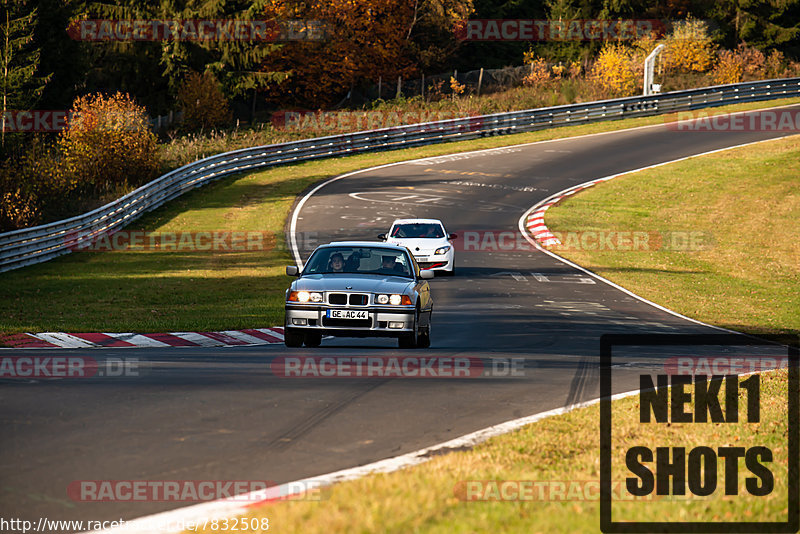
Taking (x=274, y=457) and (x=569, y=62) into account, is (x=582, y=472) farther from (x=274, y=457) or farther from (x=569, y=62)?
(x=569, y=62)

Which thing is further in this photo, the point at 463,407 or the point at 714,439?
the point at 463,407

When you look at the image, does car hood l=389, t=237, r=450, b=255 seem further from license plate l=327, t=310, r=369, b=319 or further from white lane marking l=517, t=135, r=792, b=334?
license plate l=327, t=310, r=369, b=319

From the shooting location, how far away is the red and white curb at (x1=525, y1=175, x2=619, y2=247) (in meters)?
32.2

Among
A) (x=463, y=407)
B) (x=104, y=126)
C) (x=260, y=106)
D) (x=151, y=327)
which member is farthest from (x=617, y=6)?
(x=463, y=407)

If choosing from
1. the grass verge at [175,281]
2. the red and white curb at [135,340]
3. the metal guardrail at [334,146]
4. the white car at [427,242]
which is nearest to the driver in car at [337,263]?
the red and white curb at [135,340]

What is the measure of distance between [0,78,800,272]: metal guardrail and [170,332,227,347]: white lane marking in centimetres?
1245

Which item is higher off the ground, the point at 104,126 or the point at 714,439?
the point at 104,126

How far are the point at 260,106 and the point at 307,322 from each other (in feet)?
194

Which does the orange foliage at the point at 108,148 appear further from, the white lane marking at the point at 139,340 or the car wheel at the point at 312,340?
the car wheel at the point at 312,340

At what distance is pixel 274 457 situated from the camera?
→ 22.6ft

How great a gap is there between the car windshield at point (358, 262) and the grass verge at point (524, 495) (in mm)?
6747

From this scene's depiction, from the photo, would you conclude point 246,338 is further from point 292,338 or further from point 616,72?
point 616,72

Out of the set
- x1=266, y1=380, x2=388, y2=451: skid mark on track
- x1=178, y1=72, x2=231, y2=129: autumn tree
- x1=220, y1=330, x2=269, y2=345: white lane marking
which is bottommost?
x1=220, y1=330, x2=269, y2=345: white lane marking

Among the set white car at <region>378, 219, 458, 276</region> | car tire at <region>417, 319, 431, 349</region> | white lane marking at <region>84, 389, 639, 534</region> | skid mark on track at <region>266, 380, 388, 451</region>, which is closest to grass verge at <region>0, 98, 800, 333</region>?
white car at <region>378, 219, 458, 276</region>
